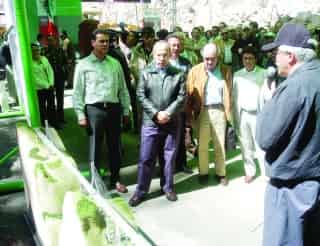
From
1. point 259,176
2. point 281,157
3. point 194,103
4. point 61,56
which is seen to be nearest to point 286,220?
point 281,157

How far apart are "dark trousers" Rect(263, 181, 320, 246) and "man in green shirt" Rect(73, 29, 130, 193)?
87.5 inches

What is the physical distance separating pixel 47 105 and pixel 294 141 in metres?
5.92

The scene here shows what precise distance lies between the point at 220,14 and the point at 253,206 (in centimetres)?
2982

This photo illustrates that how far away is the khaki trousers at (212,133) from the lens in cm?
482

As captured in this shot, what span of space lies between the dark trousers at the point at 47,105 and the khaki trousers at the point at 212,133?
331cm

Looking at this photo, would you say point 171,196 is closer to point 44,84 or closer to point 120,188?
point 120,188

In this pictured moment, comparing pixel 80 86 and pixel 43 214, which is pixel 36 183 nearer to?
pixel 43 214

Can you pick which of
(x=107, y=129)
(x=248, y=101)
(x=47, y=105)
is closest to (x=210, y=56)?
(x=248, y=101)

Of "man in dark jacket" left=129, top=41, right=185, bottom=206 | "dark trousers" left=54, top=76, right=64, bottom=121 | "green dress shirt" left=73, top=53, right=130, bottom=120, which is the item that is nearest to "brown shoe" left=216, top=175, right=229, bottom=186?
"man in dark jacket" left=129, top=41, right=185, bottom=206

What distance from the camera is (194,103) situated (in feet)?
15.8

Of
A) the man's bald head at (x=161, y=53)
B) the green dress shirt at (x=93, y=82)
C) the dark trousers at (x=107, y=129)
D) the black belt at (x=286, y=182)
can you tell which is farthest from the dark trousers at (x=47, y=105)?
the black belt at (x=286, y=182)

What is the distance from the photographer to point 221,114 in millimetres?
4820

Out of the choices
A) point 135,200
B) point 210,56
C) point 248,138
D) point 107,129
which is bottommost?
point 135,200

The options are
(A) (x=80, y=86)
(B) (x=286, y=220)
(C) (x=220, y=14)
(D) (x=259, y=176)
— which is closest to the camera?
(B) (x=286, y=220)
